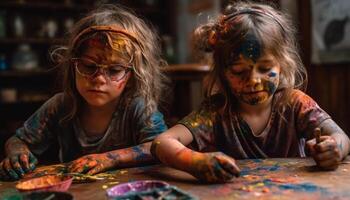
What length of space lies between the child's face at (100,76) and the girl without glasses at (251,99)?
31 centimetres

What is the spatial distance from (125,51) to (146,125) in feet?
0.91

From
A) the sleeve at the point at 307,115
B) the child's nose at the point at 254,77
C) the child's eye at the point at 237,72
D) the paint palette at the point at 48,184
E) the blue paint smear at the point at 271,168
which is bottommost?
the blue paint smear at the point at 271,168

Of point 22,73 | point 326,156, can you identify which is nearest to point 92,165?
point 326,156

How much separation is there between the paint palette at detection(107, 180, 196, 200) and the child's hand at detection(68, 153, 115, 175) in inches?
12.9

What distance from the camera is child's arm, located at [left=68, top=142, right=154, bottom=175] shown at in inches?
47.6

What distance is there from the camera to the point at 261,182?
1002 mm

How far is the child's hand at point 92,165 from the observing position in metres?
1.20

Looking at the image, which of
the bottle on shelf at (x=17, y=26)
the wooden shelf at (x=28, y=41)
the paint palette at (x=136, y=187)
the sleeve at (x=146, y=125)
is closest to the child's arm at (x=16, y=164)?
the sleeve at (x=146, y=125)

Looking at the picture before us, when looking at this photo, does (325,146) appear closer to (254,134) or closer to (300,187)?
(300,187)

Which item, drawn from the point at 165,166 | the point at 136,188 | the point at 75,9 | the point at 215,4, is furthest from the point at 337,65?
the point at 75,9

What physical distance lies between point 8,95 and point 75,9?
1125 millimetres

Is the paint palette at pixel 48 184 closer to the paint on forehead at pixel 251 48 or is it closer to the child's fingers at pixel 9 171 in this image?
the child's fingers at pixel 9 171

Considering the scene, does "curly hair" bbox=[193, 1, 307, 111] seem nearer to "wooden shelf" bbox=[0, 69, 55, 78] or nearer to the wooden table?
the wooden table

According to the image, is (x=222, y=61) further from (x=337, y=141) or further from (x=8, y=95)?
(x=8, y=95)
